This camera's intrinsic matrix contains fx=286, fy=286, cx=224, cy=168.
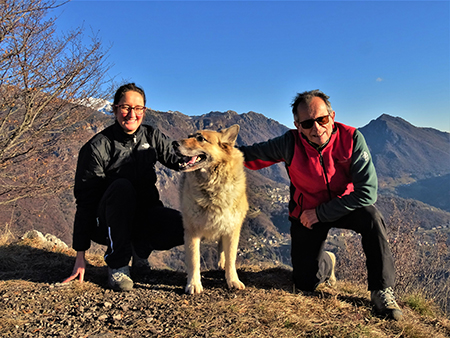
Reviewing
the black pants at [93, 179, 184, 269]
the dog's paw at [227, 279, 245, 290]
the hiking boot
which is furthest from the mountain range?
the hiking boot

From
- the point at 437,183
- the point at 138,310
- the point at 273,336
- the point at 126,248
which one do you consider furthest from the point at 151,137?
the point at 437,183

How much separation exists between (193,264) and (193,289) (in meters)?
0.27

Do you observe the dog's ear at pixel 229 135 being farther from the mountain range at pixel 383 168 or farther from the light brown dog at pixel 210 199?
the mountain range at pixel 383 168

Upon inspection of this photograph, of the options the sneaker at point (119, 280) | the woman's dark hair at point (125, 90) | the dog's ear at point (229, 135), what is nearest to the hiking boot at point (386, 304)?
the dog's ear at point (229, 135)

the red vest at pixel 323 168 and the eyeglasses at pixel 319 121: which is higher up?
the eyeglasses at pixel 319 121

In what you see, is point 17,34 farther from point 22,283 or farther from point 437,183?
point 437,183

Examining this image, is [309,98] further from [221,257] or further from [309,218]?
[221,257]

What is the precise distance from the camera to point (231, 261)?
344cm

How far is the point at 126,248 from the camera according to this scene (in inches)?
137

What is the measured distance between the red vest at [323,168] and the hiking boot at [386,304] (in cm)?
110

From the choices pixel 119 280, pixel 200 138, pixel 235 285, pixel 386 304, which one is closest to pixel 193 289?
pixel 235 285

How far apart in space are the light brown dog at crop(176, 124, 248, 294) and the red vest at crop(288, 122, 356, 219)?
739 mm

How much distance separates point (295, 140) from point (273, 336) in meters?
2.17

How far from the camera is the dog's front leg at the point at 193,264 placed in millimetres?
3273
